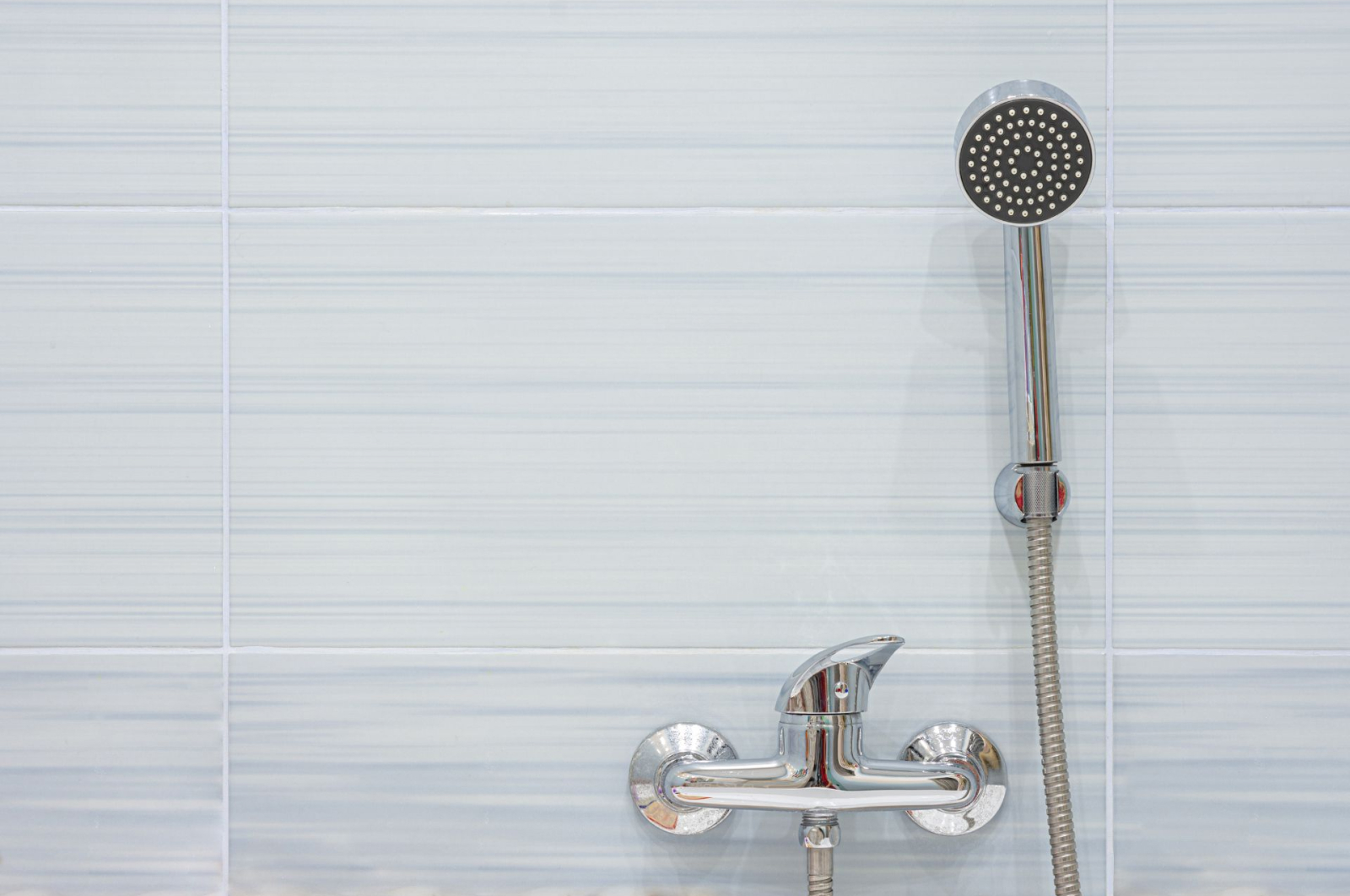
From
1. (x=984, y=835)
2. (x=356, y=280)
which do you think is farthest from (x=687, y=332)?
(x=984, y=835)

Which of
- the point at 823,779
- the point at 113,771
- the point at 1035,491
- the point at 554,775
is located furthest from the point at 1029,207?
the point at 113,771

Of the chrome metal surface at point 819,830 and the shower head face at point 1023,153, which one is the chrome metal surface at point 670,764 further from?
the shower head face at point 1023,153

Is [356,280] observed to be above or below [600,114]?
below

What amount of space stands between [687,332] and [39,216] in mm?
484

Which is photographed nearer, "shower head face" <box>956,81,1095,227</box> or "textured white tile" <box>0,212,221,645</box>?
"shower head face" <box>956,81,1095,227</box>

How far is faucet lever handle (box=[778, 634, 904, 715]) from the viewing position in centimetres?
64

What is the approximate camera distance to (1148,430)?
722mm

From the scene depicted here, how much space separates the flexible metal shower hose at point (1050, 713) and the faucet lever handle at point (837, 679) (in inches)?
4.1

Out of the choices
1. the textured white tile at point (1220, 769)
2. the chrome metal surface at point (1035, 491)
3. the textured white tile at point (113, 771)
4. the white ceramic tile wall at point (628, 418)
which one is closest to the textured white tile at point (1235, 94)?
the white ceramic tile wall at point (628, 418)

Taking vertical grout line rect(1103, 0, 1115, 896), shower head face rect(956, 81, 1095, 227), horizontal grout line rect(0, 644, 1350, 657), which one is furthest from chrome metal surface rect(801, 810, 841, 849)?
shower head face rect(956, 81, 1095, 227)

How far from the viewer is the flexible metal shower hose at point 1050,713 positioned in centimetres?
65

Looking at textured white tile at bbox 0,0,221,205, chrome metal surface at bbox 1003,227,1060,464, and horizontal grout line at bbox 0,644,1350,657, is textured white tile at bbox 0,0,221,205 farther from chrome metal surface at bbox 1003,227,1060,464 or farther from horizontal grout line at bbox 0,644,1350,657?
chrome metal surface at bbox 1003,227,1060,464

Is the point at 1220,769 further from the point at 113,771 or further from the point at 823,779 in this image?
the point at 113,771

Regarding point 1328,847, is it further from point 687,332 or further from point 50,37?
point 50,37
